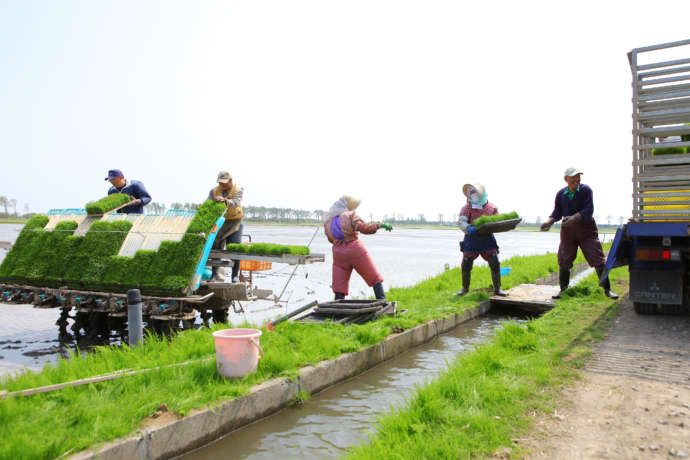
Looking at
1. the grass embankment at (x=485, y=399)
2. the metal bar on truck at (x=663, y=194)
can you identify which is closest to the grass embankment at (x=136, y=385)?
the grass embankment at (x=485, y=399)

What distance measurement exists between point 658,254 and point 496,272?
130 inches

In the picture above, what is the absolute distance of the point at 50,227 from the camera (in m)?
8.85

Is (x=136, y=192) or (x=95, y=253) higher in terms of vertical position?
(x=136, y=192)

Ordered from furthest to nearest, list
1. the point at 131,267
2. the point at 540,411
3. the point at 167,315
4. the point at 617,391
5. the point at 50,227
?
the point at 50,227 → the point at 131,267 → the point at 167,315 → the point at 617,391 → the point at 540,411

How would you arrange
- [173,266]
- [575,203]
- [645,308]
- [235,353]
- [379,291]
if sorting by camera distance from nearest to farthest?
[235,353] → [173,266] → [645,308] → [379,291] → [575,203]

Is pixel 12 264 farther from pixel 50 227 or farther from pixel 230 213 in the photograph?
pixel 230 213

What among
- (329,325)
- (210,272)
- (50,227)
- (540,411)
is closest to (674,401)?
(540,411)

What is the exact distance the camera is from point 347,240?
7535 mm

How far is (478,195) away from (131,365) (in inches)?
272

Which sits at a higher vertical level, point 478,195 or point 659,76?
point 659,76

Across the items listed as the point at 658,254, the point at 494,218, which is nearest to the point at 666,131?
the point at 658,254

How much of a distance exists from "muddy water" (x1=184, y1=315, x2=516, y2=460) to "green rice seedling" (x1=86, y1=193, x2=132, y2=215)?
19.0 feet

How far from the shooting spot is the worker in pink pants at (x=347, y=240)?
7.43m

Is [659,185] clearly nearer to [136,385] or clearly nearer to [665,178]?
[665,178]
